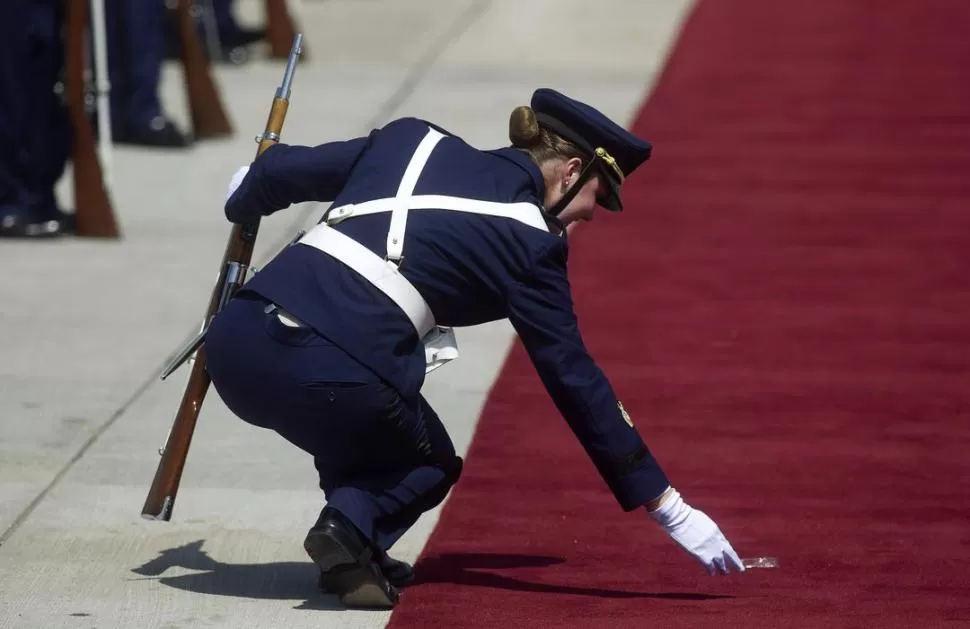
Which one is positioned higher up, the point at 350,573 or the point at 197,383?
the point at 197,383

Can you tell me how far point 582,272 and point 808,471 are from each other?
254 cm

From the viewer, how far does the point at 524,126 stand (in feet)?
13.9

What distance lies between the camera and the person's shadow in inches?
177

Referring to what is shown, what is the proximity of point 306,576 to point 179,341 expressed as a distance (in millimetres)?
2418

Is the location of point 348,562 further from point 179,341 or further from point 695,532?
point 179,341

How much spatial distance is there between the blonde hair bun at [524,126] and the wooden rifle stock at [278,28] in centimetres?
809

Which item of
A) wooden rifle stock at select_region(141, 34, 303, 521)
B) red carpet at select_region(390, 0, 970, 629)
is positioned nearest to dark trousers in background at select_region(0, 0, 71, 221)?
red carpet at select_region(390, 0, 970, 629)

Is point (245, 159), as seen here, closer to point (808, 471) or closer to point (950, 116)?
point (950, 116)

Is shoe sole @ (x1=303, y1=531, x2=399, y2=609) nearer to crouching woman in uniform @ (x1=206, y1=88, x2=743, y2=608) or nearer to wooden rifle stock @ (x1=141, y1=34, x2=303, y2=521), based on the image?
crouching woman in uniform @ (x1=206, y1=88, x2=743, y2=608)

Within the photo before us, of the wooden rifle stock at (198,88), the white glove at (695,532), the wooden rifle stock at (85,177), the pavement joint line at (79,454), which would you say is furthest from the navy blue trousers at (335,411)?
the wooden rifle stock at (198,88)

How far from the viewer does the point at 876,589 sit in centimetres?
446

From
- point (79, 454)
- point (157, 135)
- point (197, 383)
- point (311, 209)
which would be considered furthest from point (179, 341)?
point (157, 135)

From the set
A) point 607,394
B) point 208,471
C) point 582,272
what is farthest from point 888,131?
point 607,394

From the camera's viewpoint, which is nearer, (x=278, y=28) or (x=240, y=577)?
(x=240, y=577)
